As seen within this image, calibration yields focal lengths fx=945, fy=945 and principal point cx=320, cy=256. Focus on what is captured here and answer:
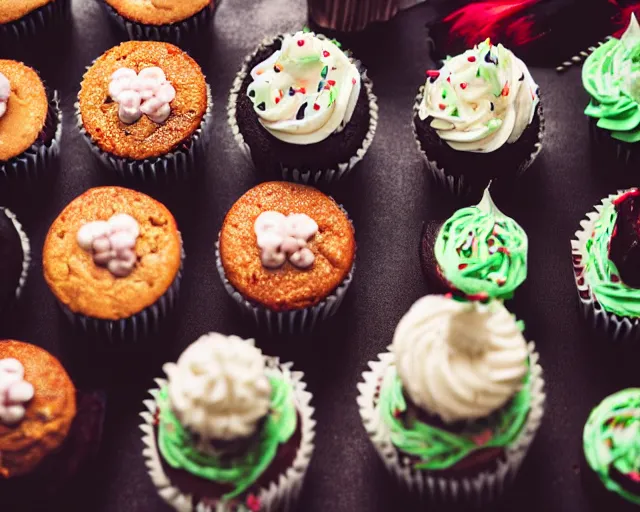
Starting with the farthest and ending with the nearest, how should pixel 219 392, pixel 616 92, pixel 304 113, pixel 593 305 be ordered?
pixel 616 92 < pixel 304 113 < pixel 593 305 < pixel 219 392

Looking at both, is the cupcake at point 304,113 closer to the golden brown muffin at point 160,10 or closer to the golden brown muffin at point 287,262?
the golden brown muffin at point 287,262

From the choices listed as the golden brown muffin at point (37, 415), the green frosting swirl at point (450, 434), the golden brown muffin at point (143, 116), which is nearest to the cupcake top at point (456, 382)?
the green frosting swirl at point (450, 434)

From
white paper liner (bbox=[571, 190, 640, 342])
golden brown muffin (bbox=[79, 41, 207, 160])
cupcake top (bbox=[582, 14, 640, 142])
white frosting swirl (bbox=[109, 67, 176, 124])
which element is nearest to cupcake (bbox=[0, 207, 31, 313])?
golden brown muffin (bbox=[79, 41, 207, 160])

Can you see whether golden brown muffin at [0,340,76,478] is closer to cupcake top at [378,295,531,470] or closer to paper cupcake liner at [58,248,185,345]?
paper cupcake liner at [58,248,185,345]

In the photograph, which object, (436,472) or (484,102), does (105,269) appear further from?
(484,102)

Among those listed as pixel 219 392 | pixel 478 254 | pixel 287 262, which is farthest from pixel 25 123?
pixel 478 254
